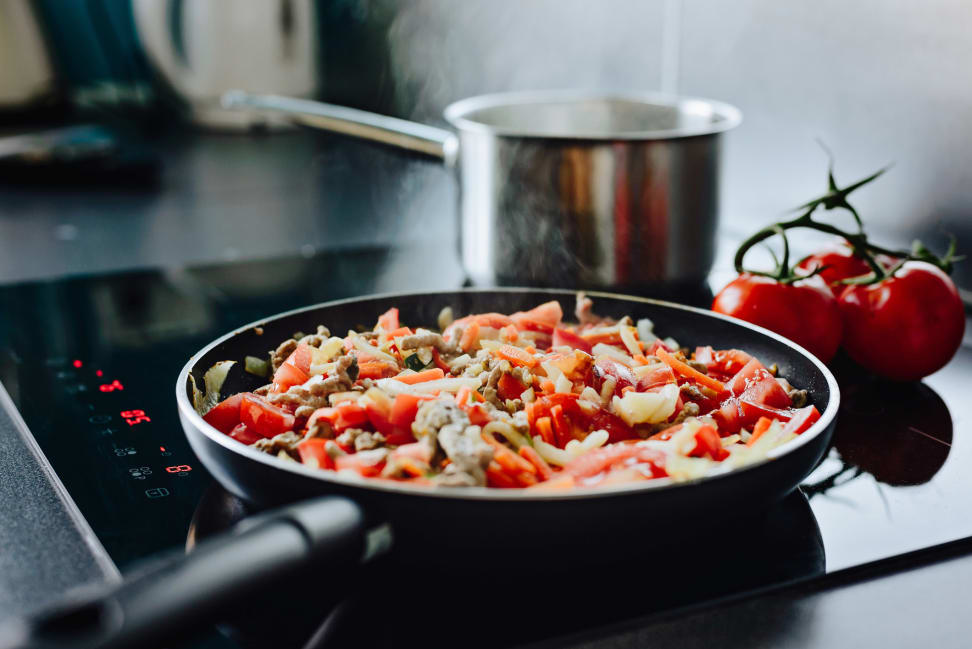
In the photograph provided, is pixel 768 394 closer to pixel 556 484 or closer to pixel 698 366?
pixel 698 366

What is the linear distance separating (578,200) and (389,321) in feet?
0.98

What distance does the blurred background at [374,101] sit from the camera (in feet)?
4.58

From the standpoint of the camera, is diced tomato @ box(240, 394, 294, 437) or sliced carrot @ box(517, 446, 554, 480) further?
diced tomato @ box(240, 394, 294, 437)

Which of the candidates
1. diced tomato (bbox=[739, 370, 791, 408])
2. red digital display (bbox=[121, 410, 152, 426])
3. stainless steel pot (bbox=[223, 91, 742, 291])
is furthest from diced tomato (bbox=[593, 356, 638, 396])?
red digital display (bbox=[121, 410, 152, 426])

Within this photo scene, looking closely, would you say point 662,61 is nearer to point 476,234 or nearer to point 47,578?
point 476,234

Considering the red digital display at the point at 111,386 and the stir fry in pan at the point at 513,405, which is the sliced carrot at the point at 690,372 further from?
the red digital display at the point at 111,386

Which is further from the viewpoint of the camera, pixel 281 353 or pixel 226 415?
pixel 281 353

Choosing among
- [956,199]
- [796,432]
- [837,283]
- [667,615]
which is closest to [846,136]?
[956,199]

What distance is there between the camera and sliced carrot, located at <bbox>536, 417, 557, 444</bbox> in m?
0.77

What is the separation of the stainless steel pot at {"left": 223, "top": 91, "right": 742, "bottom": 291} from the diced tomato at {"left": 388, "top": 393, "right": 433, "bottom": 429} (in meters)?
0.49

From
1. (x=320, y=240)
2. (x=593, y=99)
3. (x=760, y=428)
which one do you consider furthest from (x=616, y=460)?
(x=320, y=240)

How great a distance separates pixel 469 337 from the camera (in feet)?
3.19

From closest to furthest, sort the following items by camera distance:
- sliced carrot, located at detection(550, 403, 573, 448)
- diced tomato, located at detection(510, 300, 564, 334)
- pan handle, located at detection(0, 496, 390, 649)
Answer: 1. pan handle, located at detection(0, 496, 390, 649)
2. sliced carrot, located at detection(550, 403, 573, 448)
3. diced tomato, located at detection(510, 300, 564, 334)

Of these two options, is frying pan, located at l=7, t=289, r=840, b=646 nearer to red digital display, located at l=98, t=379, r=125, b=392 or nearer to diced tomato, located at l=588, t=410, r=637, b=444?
diced tomato, located at l=588, t=410, r=637, b=444
